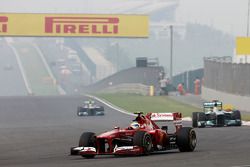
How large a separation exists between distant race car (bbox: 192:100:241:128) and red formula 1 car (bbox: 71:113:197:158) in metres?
11.9

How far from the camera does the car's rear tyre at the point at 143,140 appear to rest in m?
20.5

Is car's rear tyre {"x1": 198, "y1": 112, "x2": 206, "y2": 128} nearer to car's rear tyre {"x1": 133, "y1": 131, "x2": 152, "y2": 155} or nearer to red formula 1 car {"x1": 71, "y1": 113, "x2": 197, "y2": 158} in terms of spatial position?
red formula 1 car {"x1": 71, "y1": 113, "x2": 197, "y2": 158}

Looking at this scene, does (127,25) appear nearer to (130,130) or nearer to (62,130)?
(62,130)

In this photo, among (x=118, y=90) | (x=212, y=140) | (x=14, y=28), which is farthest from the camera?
(x=118, y=90)

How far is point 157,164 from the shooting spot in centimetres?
1773

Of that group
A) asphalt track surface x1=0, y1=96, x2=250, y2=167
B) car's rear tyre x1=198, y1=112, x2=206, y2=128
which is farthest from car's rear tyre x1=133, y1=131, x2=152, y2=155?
car's rear tyre x1=198, y1=112, x2=206, y2=128

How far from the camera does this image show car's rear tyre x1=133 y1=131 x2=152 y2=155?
67.2 ft

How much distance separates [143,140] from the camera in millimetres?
20531

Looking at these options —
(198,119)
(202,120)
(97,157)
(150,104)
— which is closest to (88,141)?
(97,157)

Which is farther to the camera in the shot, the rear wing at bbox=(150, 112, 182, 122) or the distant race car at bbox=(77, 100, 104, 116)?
the distant race car at bbox=(77, 100, 104, 116)

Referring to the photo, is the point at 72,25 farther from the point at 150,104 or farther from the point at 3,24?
the point at 150,104

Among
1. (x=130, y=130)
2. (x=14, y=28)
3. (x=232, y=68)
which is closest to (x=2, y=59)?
(x=14, y=28)

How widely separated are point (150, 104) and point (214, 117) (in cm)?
2509

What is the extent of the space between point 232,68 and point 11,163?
1491 inches
